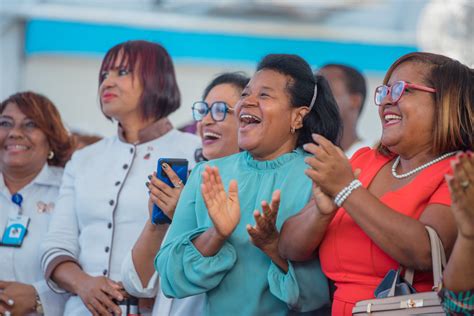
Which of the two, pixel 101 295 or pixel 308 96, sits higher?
pixel 308 96

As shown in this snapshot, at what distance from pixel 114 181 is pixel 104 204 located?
0.40ft

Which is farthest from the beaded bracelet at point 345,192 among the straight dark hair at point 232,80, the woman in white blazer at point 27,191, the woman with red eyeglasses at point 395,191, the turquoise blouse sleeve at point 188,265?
the woman in white blazer at point 27,191

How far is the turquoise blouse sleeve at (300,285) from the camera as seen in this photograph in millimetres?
2941

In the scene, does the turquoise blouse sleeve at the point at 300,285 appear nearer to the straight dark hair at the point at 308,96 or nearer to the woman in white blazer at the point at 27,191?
the straight dark hair at the point at 308,96

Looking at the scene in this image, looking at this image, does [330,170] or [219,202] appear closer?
[330,170]

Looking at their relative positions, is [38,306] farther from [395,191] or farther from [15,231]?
[395,191]

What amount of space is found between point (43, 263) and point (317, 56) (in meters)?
6.35

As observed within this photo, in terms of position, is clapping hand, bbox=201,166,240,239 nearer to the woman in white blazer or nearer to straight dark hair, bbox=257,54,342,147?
straight dark hair, bbox=257,54,342,147

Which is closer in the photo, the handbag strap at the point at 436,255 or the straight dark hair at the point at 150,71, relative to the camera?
the handbag strap at the point at 436,255

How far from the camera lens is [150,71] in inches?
166

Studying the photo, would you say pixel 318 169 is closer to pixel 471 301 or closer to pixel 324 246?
pixel 324 246

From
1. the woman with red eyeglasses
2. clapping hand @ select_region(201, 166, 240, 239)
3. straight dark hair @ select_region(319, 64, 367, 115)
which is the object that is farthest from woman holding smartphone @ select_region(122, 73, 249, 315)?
straight dark hair @ select_region(319, 64, 367, 115)

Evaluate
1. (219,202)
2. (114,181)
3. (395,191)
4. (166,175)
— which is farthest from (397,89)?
(114,181)

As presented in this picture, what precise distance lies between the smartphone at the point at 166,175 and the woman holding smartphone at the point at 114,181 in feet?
1.32
